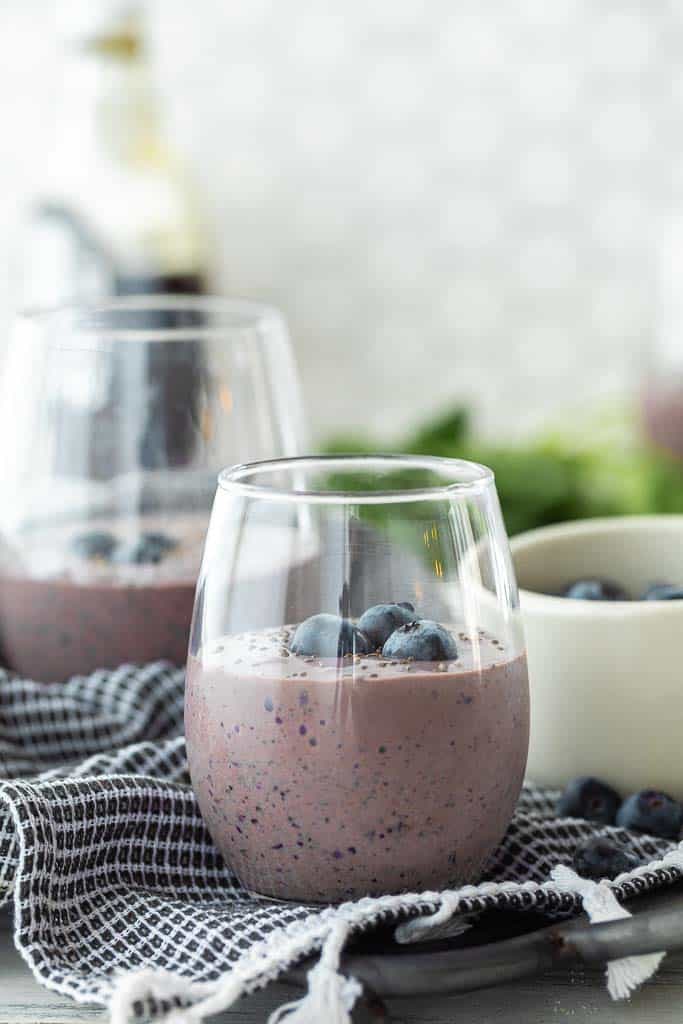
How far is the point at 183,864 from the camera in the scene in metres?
0.62

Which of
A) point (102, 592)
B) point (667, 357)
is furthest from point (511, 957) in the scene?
point (667, 357)

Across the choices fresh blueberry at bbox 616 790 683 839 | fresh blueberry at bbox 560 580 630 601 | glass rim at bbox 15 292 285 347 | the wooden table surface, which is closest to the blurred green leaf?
glass rim at bbox 15 292 285 347

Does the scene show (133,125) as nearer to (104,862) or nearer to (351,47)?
(351,47)

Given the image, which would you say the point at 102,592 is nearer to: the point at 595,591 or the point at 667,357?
the point at 595,591

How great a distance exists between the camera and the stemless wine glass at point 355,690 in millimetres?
542

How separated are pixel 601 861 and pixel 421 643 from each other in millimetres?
140

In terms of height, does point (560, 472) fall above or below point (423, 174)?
below

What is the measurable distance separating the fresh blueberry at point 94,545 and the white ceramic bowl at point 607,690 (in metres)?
0.27

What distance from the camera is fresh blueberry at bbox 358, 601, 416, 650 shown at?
1.79 ft

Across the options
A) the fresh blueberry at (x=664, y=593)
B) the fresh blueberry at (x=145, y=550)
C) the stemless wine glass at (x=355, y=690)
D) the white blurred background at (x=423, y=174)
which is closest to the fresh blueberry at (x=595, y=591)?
the fresh blueberry at (x=664, y=593)

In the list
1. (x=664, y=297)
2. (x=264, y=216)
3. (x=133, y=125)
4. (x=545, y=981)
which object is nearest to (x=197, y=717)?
(x=545, y=981)

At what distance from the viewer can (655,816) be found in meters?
0.64

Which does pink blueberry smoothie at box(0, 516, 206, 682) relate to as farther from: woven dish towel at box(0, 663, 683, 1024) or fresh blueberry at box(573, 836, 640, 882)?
fresh blueberry at box(573, 836, 640, 882)

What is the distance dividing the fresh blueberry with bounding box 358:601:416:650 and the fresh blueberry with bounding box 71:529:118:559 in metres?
0.31
